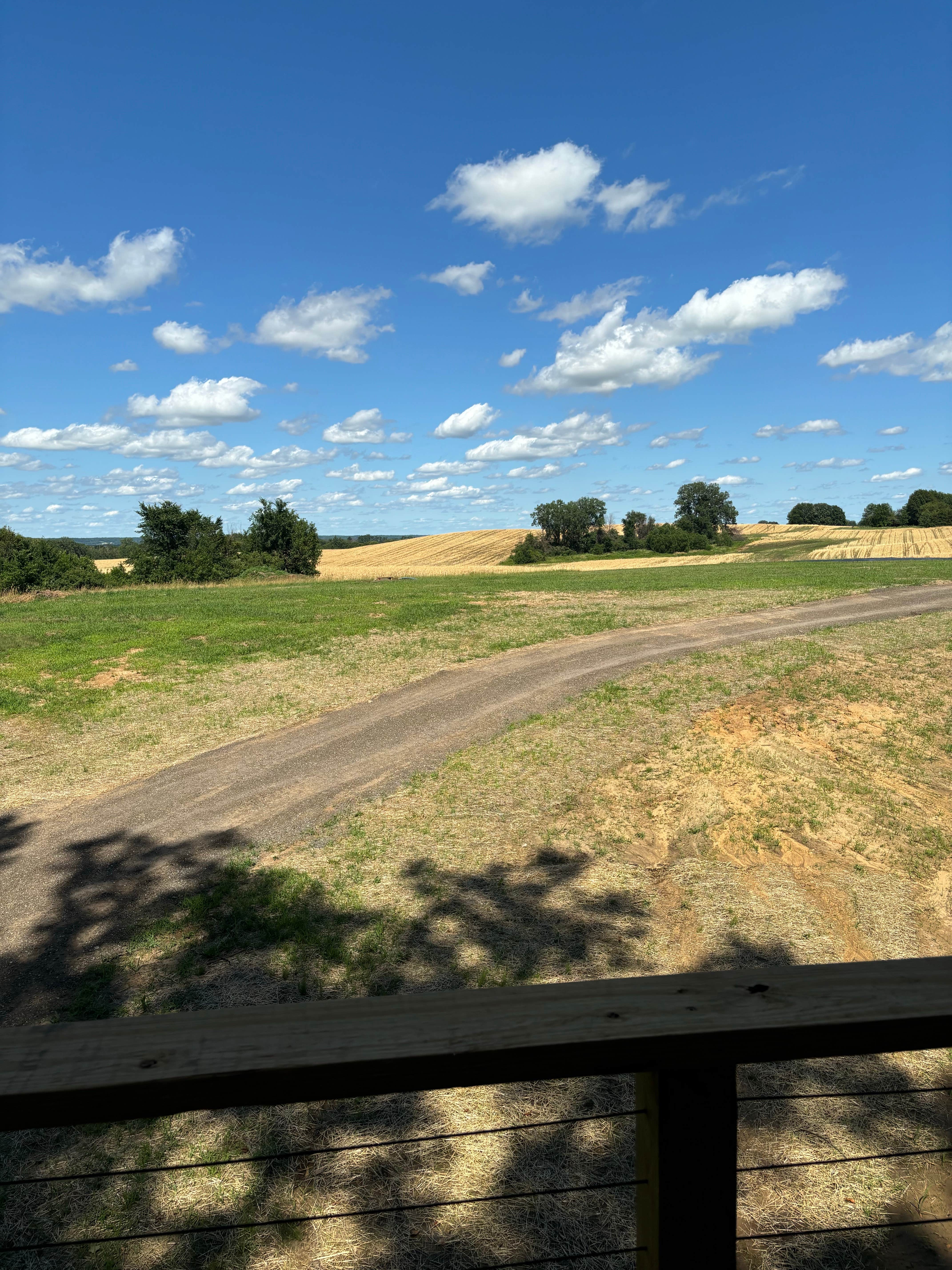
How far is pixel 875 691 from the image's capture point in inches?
504

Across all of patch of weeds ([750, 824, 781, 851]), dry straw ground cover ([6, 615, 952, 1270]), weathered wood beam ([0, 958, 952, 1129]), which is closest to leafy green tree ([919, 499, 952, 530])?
dry straw ground cover ([6, 615, 952, 1270])

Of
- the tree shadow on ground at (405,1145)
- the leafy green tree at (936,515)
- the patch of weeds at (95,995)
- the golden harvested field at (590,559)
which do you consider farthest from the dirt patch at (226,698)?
the leafy green tree at (936,515)

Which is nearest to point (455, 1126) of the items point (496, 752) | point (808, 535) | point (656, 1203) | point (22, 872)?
point (656, 1203)

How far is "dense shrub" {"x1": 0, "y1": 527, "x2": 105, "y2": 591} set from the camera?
42500 millimetres

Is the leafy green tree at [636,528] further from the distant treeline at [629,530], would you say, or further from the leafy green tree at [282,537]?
the leafy green tree at [282,537]

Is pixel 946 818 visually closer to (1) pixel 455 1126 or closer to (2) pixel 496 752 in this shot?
(2) pixel 496 752

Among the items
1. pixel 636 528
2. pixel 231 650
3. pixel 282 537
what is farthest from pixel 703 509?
pixel 231 650

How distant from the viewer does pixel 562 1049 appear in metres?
1.45

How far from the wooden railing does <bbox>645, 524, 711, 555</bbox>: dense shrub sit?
282 feet

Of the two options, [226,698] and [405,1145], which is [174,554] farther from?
[405,1145]

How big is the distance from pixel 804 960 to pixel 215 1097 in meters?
5.68

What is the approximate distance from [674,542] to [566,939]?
84.8 meters

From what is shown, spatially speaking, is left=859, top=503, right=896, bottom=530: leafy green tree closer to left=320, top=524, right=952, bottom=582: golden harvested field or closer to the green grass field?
left=320, top=524, right=952, bottom=582: golden harvested field

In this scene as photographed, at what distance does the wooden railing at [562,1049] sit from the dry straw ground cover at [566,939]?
2.45 m
